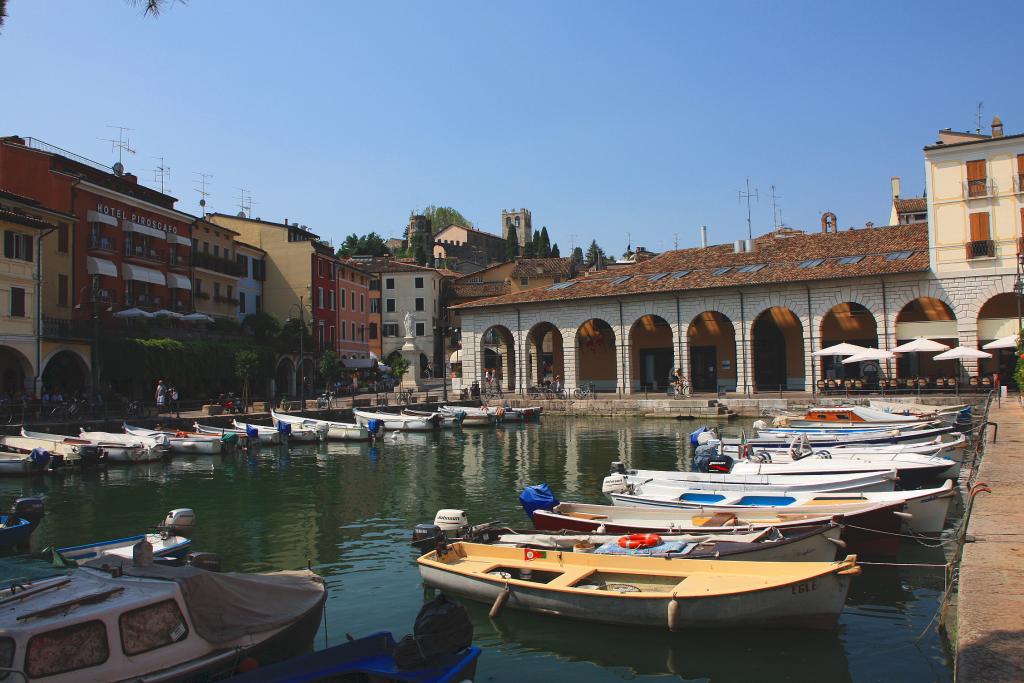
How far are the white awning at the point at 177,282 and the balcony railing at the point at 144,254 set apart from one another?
3.82 ft

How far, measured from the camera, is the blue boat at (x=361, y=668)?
755 cm

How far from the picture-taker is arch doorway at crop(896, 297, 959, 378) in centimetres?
3972

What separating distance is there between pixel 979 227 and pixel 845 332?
873 cm

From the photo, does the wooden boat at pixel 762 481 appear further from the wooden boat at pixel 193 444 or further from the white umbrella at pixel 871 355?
the white umbrella at pixel 871 355

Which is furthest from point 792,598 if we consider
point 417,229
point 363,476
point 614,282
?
point 417,229

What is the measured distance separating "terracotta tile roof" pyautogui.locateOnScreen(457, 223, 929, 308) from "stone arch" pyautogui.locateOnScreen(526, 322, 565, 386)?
14.4 feet

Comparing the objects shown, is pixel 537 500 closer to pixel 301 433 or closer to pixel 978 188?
pixel 301 433

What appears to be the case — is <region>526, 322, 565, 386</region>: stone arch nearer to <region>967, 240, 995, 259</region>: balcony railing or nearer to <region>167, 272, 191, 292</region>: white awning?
<region>167, 272, 191, 292</region>: white awning

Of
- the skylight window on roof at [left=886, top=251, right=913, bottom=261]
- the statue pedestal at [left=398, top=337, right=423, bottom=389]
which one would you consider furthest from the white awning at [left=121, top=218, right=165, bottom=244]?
the skylight window on roof at [left=886, top=251, right=913, bottom=261]

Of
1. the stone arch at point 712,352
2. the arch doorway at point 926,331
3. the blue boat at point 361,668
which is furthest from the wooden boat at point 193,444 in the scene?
the arch doorway at point 926,331

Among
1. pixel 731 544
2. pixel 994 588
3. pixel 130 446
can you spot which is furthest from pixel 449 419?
pixel 994 588

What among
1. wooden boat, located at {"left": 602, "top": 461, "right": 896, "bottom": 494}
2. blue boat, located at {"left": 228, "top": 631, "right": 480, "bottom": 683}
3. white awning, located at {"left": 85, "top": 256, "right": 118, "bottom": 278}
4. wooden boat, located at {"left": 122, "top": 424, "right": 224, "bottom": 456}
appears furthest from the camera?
white awning, located at {"left": 85, "top": 256, "right": 118, "bottom": 278}

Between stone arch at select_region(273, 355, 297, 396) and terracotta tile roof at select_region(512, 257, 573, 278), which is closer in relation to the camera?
stone arch at select_region(273, 355, 297, 396)

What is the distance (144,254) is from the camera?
4238 centimetres
